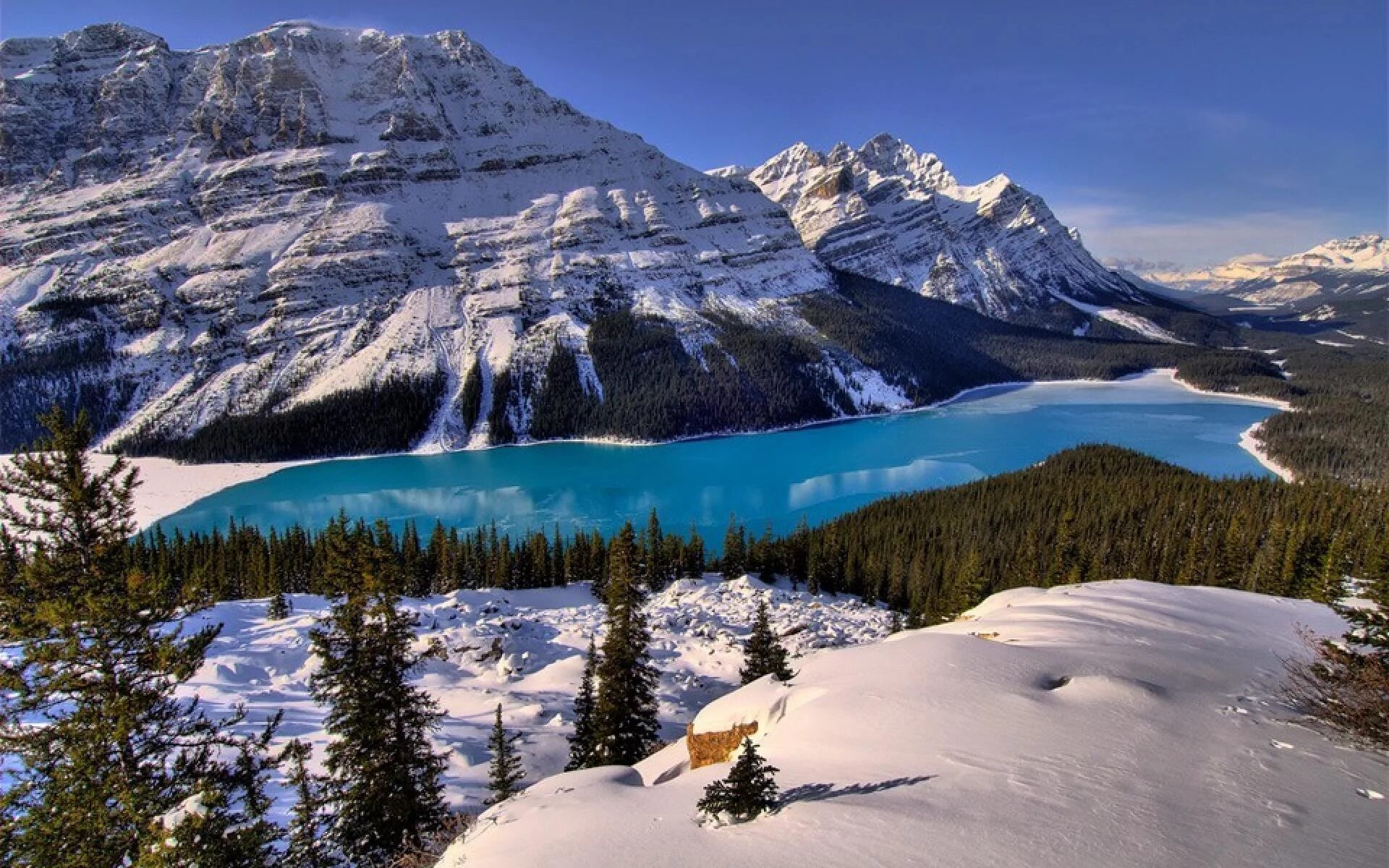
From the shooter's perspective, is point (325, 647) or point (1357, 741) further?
point (325, 647)

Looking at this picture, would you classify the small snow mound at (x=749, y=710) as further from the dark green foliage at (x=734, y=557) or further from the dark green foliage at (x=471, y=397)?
the dark green foliage at (x=471, y=397)

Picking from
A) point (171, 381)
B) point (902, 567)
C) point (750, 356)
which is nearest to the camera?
point (902, 567)

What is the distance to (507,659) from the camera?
35250mm

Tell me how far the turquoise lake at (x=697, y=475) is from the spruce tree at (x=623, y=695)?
61930 mm

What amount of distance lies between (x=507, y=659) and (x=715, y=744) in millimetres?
25729

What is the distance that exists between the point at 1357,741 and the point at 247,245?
811 ft

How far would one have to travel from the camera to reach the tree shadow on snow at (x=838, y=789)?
851 cm

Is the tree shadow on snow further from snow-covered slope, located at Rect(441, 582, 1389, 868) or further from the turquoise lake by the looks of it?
the turquoise lake

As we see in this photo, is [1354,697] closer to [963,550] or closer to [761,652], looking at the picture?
[761,652]

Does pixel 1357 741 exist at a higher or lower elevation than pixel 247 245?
lower

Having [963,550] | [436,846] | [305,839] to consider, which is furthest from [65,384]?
[963,550]

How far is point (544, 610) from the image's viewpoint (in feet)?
163

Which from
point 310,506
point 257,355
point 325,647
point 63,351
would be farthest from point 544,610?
point 63,351

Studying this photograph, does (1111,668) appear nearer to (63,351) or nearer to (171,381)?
(171,381)
